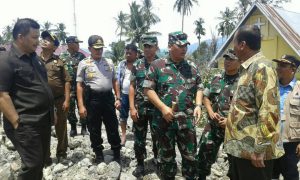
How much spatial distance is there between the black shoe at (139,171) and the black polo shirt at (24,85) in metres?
1.77

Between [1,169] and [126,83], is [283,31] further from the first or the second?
[1,169]

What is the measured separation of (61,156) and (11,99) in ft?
6.37

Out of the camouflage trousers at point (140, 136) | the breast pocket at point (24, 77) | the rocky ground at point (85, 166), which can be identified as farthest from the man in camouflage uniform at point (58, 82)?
the breast pocket at point (24, 77)

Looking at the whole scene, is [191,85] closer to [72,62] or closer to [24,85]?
[24,85]

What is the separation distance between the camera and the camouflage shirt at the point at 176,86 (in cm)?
379

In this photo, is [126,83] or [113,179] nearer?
[113,179]

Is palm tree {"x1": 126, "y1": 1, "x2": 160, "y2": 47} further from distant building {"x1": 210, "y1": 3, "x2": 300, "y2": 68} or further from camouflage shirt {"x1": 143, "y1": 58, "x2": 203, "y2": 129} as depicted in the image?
camouflage shirt {"x1": 143, "y1": 58, "x2": 203, "y2": 129}

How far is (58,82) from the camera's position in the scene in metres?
4.91

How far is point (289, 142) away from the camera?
3.94 m

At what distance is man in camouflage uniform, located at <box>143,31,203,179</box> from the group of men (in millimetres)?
12

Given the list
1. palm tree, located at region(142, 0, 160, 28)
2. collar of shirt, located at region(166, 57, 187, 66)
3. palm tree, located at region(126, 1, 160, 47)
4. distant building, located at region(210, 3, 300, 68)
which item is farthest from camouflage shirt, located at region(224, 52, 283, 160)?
palm tree, located at region(142, 0, 160, 28)

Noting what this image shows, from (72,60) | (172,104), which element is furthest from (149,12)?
(172,104)

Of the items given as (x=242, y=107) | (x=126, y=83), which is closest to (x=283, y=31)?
(x=126, y=83)

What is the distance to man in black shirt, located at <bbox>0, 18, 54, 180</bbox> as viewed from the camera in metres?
3.27
